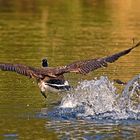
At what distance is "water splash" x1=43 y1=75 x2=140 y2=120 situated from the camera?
14250 millimetres

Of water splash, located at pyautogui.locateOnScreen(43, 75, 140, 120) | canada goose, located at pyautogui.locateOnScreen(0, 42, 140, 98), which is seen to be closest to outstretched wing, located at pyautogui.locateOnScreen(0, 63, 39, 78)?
canada goose, located at pyautogui.locateOnScreen(0, 42, 140, 98)

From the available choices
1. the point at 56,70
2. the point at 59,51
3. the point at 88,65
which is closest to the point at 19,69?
the point at 56,70

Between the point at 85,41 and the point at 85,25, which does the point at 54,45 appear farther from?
the point at 85,25

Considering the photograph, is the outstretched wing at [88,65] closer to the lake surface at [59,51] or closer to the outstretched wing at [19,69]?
the outstretched wing at [19,69]

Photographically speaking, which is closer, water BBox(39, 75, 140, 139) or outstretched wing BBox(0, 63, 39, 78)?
water BBox(39, 75, 140, 139)

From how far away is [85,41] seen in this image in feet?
83.8

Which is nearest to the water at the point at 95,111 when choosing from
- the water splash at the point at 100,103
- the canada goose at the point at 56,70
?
the water splash at the point at 100,103

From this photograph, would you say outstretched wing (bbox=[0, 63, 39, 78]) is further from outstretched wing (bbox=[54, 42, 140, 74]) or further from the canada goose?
outstretched wing (bbox=[54, 42, 140, 74])

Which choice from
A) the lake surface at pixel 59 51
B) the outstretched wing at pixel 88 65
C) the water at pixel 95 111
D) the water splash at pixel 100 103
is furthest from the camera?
the outstretched wing at pixel 88 65

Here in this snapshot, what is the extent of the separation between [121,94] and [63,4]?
2858 cm

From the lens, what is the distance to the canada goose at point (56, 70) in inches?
572

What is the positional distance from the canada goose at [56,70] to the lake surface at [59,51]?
38 cm

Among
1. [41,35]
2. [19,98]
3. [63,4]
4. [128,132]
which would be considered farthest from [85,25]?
[128,132]

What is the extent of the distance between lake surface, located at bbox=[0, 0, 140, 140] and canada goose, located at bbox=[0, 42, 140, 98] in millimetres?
385
